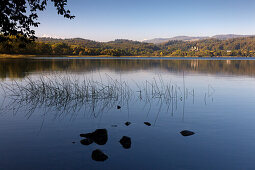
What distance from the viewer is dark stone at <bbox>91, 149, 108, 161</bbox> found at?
824 cm

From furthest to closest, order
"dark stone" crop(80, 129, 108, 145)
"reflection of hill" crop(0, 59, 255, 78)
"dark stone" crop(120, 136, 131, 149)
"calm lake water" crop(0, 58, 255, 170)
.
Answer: "reflection of hill" crop(0, 59, 255, 78) < "dark stone" crop(80, 129, 108, 145) < "dark stone" crop(120, 136, 131, 149) < "calm lake water" crop(0, 58, 255, 170)

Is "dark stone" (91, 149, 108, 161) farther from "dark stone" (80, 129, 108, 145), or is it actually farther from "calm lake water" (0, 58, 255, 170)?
"dark stone" (80, 129, 108, 145)

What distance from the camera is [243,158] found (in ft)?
28.3

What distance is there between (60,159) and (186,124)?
326 inches

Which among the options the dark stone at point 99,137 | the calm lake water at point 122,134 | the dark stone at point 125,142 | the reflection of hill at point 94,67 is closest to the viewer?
the calm lake water at point 122,134

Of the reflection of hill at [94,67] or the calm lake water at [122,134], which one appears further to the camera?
the reflection of hill at [94,67]

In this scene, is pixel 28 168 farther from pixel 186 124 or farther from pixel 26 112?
pixel 186 124

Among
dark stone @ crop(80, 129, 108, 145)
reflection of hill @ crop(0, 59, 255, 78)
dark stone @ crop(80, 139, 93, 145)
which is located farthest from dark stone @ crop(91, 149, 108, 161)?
reflection of hill @ crop(0, 59, 255, 78)

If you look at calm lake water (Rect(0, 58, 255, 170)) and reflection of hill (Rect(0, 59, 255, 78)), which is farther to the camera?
reflection of hill (Rect(0, 59, 255, 78))

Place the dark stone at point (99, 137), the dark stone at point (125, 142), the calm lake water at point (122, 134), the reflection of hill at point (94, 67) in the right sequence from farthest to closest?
the reflection of hill at point (94, 67) < the dark stone at point (99, 137) < the dark stone at point (125, 142) < the calm lake water at point (122, 134)

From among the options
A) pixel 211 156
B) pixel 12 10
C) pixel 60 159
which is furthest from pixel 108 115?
pixel 12 10

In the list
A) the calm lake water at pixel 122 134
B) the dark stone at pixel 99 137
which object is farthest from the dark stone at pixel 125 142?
the dark stone at pixel 99 137

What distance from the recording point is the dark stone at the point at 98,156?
8.24m

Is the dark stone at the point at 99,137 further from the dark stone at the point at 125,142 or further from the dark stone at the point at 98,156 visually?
the dark stone at the point at 98,156
